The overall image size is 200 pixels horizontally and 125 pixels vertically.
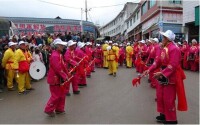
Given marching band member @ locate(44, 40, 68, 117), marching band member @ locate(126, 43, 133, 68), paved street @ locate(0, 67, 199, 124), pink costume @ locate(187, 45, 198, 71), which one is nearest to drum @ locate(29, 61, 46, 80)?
paved street @ locate(0, 67, 199, 124)

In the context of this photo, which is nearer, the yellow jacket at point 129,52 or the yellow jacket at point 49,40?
the yellow jacket at point 49,40

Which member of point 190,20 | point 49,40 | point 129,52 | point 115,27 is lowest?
point 129,52

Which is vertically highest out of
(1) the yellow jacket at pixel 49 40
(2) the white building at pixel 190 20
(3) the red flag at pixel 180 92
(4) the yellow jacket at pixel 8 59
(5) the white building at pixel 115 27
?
(5) the white building at pixel 115 27

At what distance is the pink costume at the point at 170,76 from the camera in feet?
19.2

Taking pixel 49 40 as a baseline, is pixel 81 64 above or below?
below

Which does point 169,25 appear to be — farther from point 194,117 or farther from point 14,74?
point 194,117

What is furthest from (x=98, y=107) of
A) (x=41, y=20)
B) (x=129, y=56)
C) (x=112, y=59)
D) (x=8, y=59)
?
(x=41, y=20)

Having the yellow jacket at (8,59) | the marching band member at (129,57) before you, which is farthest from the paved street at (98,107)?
the marching band member at (129,57)

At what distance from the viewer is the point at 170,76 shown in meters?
5.94

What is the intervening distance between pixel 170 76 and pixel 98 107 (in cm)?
260

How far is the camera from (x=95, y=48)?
21203 millimetres

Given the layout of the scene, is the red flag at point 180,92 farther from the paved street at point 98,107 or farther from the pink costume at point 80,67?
the pink costume at point 80,67

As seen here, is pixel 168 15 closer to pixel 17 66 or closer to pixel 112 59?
pixel 112 59

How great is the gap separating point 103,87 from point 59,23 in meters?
20.2
